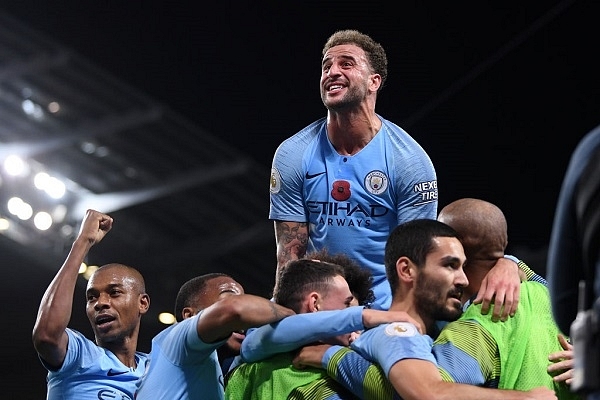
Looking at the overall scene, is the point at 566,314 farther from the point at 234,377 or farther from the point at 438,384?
the point at 234,377

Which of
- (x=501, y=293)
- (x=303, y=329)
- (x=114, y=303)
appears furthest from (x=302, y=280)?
(x=114, y=303)

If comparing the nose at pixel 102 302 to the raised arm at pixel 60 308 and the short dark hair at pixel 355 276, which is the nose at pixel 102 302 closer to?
the raised arm at pixel 60 308

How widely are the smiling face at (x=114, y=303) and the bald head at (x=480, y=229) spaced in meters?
1.55

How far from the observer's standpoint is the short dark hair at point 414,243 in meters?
3.52

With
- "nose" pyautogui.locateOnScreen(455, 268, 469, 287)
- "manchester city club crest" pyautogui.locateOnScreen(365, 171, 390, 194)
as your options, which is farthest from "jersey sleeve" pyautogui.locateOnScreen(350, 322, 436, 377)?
"manchester city club crest" pyautogui.locateOnScreen(365, 171, 390, 194)

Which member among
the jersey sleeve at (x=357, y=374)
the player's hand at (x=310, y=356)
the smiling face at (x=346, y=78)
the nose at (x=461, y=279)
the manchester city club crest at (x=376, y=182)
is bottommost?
the jersey sleeve at (x=357, y=374)

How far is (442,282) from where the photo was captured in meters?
3.46

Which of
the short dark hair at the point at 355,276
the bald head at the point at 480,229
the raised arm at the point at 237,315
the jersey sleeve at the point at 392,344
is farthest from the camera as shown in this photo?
the short dark hair at the point at 355,276

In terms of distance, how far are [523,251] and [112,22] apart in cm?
437

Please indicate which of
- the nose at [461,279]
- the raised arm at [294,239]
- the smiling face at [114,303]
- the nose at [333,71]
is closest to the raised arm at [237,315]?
the nose at [461,279]

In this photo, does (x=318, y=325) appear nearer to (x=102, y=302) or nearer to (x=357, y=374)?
(x=357, y=374)

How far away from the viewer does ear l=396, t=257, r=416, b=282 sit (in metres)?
3.50

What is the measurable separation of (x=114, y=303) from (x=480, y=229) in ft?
5.53

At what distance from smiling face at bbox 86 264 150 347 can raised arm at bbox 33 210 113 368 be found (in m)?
0.24
